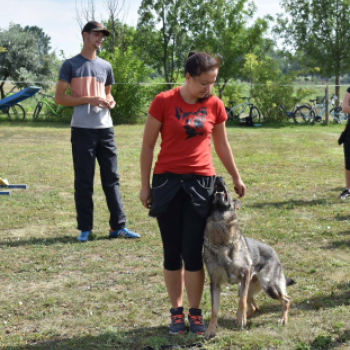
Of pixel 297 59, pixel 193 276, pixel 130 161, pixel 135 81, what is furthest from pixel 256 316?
pixel 297 59

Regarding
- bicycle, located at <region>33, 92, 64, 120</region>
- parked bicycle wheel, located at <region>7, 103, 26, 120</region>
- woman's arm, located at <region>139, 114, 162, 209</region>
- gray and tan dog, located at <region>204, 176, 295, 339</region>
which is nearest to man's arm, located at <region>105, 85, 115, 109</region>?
woman's arm, located at <region>139, 114, 162, 209</region>

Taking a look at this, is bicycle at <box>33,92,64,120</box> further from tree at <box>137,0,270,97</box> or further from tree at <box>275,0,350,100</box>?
tree at <box>275,0,350,100</box>

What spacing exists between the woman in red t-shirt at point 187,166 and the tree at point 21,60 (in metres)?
22.5

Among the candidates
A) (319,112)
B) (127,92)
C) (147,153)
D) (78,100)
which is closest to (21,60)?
(127,92)

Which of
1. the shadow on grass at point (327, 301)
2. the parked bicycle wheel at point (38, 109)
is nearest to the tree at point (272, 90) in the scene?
the parked bicycle wheel at point (38, 109)

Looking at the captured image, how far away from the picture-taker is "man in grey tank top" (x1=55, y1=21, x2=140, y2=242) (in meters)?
5.57

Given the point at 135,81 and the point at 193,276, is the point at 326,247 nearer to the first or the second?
the point at 193,276

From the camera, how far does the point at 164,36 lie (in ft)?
82.1

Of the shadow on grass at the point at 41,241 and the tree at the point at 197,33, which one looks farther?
the tree at the point at 197,33

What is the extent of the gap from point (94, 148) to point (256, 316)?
263 cm

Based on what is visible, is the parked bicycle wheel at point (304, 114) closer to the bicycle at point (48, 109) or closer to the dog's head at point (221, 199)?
the bicycle at point (48, 109)

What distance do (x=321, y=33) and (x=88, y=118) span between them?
62.3 ft

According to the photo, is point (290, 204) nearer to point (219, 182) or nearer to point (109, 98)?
point (109, 98)

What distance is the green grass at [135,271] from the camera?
12.1ft
